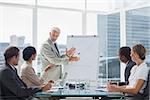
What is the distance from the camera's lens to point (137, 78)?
9.56 feet

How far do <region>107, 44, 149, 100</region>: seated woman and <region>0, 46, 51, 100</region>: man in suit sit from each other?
97cm

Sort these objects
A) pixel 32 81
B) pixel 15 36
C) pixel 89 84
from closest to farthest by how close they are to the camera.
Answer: pixel 32 81 < pixel 89 84 < pixel 15 36

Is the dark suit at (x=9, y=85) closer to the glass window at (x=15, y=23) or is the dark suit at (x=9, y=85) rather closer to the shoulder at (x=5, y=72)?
the shoulder at (x=5, y=72)

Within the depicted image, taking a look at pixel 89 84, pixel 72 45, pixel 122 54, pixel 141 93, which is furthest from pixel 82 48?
pixel 141 93

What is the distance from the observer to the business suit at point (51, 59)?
4.16m

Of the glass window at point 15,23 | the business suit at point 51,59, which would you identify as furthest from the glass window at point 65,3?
the business suit at point 51,59

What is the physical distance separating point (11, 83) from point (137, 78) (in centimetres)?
131

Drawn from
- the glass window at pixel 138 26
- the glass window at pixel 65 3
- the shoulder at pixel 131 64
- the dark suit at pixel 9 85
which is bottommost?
the dark suit at pixel 9 85

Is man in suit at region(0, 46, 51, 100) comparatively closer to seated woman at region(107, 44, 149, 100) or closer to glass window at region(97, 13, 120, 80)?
seated woman at region(107, 44, 149, 100)

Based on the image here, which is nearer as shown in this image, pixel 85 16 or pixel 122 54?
pixel 122 54

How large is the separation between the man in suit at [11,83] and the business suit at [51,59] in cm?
118

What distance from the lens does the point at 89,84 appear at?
4199 mm

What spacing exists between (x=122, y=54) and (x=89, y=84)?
3.03 ft

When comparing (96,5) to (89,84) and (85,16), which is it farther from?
A: (89,84)
